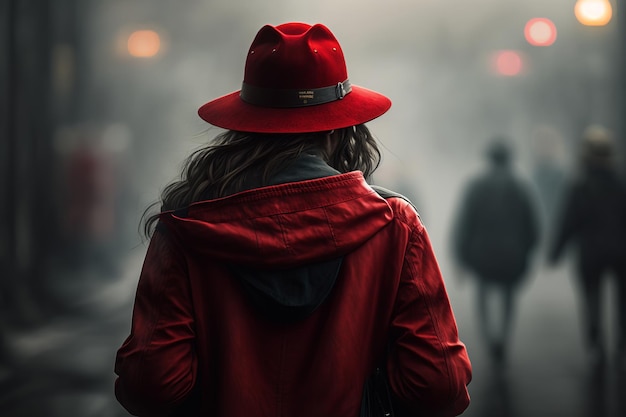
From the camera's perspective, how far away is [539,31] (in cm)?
430

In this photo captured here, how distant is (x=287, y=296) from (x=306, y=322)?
0.08 m

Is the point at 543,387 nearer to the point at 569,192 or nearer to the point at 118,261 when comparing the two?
the point at 569,192

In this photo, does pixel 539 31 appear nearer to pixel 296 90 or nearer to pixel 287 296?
pixel 296 90

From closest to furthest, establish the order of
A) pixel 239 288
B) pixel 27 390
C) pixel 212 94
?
1. pixel 239 288
2. pixel 27 390
3. pixel 212 94

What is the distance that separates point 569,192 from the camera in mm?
4238

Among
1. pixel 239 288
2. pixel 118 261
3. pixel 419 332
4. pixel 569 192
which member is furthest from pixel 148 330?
pixel 569 192

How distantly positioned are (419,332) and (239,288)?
26 centimetres

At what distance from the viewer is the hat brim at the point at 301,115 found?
1160mm

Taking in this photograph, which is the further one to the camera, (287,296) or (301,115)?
(301,115)

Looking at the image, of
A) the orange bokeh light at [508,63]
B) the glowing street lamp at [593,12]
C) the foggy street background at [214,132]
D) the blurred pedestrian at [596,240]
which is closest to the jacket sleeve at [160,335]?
the foggy street background at [214,132]

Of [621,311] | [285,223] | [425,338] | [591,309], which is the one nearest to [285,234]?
[285,223]

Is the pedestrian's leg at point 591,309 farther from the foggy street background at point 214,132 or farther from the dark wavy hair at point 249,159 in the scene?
the dark wavy hair at point 249,159

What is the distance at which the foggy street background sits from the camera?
4152 mm

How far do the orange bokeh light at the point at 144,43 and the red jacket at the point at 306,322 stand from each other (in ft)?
10.8
